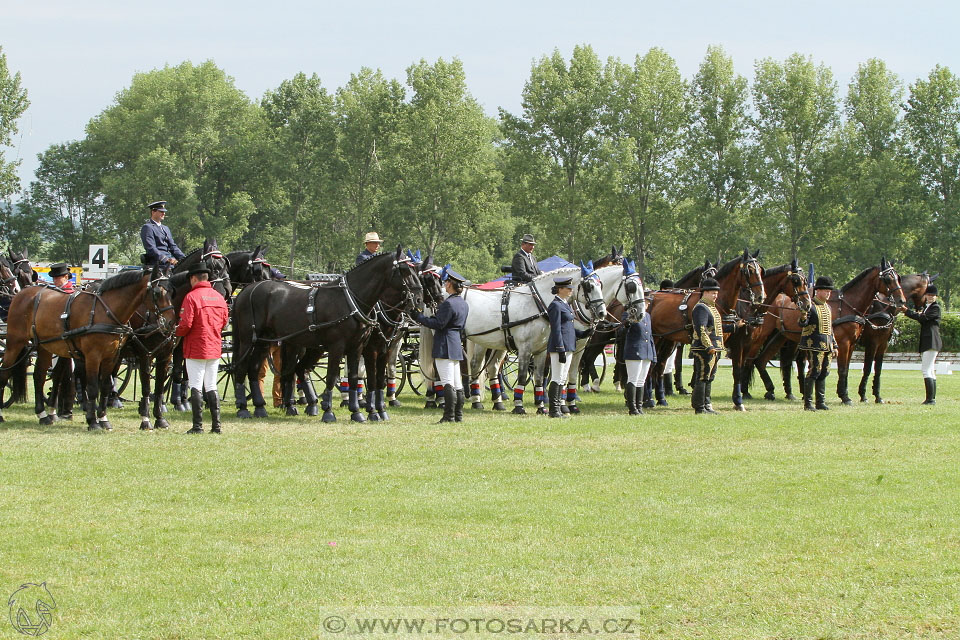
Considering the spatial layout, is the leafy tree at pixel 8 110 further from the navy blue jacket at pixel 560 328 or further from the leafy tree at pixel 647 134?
the navy blue jacket at pixel 560 328

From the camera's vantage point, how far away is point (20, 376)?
15992 mm

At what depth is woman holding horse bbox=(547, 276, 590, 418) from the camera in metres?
15.8

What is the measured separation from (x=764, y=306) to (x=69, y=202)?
204 ft

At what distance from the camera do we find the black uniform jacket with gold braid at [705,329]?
16.4 meters

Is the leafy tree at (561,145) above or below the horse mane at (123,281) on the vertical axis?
above

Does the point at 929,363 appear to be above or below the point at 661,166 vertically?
below

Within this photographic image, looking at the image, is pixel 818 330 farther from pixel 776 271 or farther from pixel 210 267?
pixel 210 267

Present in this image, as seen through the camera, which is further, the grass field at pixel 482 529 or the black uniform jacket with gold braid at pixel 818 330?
the black uniform jacket with gold braid at pixel 818 330

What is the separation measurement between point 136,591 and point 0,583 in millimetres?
859

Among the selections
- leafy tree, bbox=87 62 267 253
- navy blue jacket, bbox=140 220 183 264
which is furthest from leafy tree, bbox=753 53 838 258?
navy blue jacket, bbox=140 220 183 264

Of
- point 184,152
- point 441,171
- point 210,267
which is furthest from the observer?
point 184,152

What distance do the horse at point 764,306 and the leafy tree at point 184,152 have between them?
156 feet

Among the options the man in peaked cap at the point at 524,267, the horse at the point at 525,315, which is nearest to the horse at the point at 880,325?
the horse at the point at 525,315

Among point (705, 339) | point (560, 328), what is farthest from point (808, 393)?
point (560, 328)
